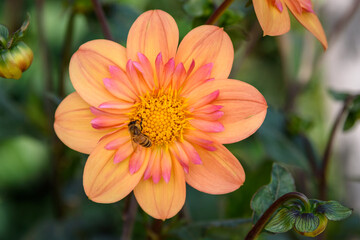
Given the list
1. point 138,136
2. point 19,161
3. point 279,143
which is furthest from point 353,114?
point 19,161

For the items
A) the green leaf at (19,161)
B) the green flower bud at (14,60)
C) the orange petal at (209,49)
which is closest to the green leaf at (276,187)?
the orange petal at (209,49)

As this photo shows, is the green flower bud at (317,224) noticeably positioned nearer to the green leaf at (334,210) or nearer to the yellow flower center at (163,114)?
the green leaf at (334,210)

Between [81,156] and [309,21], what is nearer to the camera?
[309,21]

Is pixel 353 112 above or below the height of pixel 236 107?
below

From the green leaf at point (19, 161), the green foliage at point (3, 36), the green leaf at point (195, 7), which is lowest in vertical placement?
the green leaf at point (19, 161)

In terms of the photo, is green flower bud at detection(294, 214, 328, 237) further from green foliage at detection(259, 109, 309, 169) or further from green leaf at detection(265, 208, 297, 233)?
green foliage at detection(259, 109, 309, 169)

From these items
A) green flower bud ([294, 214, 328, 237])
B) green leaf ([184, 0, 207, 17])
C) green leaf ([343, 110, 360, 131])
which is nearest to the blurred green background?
green leaf ([184, 0, 207, 17])

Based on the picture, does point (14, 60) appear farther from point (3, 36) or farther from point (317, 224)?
point (317, 224)
